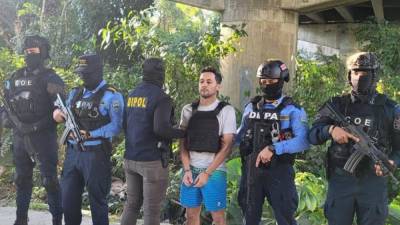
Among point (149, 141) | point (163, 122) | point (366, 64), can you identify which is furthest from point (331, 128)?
point (149, 141)

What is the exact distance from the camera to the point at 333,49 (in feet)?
69.2

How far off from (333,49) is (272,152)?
18144 mm

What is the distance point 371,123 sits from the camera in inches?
139

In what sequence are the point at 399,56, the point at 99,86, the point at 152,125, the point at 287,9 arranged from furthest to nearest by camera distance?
the point at 399,56 < the point at 287,9 < the point at 99,86 < the point at 152,125

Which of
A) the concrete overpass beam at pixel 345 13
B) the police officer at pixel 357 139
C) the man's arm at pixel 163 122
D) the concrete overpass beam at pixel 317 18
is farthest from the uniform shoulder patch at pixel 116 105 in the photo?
the concrete overpass beam at pixel 317 18

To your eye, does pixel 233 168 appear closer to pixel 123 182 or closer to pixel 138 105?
pixel 138 105

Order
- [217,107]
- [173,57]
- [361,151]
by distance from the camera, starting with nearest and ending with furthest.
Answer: [361,151] < [217,107] < [173,57]

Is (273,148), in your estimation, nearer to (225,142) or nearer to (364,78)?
(225,142)

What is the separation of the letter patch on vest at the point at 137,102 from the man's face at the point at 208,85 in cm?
51

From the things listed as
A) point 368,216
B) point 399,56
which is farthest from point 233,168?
point 399,56

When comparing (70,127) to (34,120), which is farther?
(34,120)

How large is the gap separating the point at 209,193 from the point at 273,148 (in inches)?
28.5

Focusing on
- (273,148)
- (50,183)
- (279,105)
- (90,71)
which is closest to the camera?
(273,148)

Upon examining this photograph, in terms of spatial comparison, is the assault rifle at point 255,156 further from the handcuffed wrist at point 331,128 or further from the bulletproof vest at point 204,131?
the handcuffed wrist at point 331,128
